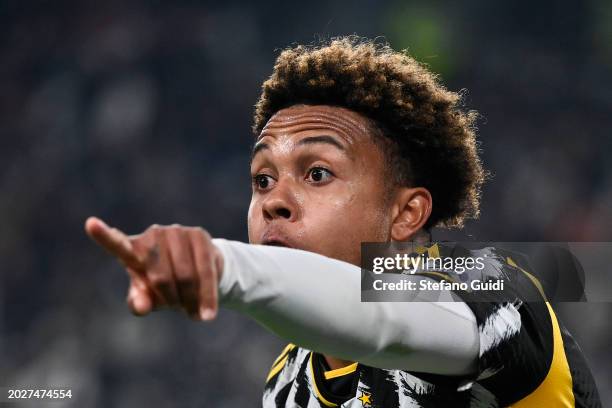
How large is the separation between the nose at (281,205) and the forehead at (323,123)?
0.68ft

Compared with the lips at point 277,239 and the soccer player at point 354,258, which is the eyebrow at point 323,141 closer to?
the soccer player at point 354,258

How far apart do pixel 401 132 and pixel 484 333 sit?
38.1 inches

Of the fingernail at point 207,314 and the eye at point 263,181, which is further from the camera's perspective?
the eye at point 263,181

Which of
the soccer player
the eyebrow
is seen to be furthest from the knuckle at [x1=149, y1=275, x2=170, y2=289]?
the eyebrow

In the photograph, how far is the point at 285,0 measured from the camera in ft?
19.4

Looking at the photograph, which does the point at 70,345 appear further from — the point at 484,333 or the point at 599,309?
the point at 484,333

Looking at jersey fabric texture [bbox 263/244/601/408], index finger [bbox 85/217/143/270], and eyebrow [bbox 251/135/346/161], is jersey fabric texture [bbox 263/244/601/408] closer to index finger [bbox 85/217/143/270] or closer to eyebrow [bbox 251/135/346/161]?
eyebrow [bbox 251/135/346/161]

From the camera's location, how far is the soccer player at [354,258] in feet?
4.00

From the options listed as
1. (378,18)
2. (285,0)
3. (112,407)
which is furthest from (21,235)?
(378,18)

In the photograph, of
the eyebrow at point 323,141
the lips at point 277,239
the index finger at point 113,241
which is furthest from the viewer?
the eyebrow at point 323,141

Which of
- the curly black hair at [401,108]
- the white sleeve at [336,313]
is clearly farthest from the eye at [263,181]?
the white sleeve at [336,313]

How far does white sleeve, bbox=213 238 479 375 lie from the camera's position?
49.7 inches

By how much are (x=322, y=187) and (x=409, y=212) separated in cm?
31

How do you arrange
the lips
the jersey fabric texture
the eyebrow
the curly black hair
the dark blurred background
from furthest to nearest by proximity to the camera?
1. the dark blurred background
2. the curly black hair
3. the eyebrow
4. the lips
5. the jersey fabric texture
